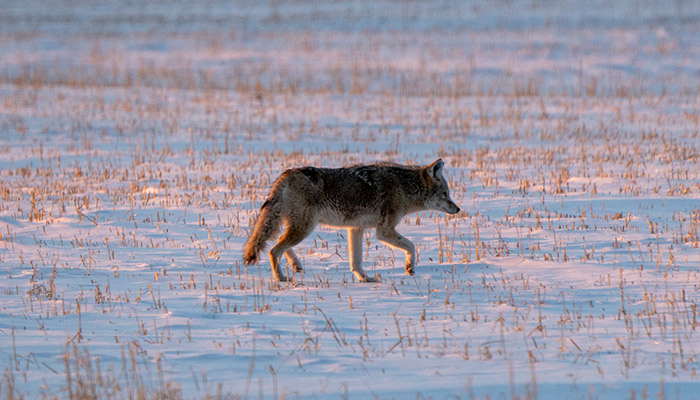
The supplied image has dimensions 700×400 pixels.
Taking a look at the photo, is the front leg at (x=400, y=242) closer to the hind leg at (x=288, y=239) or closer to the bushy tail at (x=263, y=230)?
the hind leg at (x=288, y=239)

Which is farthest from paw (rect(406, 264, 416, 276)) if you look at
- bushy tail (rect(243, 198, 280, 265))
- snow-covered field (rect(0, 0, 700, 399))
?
bushy tail (rect(243, 198, 280, 265))

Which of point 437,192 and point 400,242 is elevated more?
point 437,192

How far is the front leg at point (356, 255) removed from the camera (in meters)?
7.77

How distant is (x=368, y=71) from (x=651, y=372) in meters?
24.4

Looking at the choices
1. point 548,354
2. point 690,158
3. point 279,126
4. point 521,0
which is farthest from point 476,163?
point 521,0

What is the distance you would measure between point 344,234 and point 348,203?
2.44 meters

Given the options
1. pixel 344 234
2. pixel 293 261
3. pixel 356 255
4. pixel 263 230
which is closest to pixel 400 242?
pixel 356 255

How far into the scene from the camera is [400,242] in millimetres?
7891

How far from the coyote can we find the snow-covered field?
0.39 meters

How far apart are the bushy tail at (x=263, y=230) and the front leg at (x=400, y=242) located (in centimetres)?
111

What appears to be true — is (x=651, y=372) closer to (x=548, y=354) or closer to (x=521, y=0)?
(x=548, y=354)

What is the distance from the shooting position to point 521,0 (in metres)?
53.7

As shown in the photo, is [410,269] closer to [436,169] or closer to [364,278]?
[364,278]

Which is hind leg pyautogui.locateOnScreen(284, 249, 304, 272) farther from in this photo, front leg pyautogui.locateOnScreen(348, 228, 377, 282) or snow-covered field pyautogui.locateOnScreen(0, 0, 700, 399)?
front leg pyautogui.locateOnScreen(348, 228, 377, 282)
